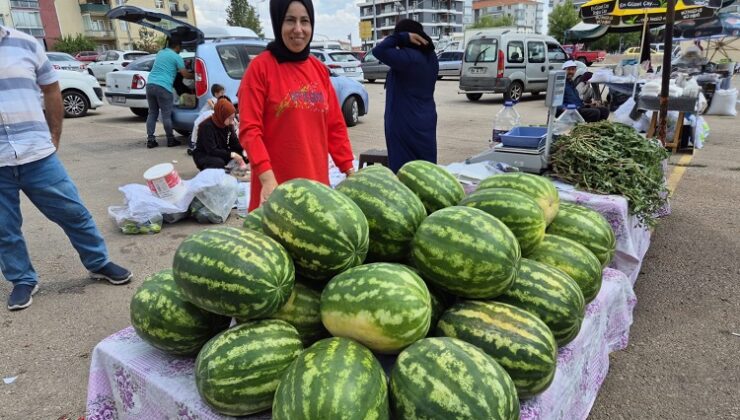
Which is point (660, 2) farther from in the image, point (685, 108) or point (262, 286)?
point (262, 286)

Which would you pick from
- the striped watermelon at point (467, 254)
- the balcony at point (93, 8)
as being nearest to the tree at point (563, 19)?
the balcony at point (93, 8)

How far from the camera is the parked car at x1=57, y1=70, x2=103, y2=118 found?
13.7 metres

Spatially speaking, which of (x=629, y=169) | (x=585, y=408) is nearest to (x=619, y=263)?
(x=629, y=169)

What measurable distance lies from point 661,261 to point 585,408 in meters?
2.80

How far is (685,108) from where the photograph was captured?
7.26 m

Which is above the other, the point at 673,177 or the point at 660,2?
the point at 660,2

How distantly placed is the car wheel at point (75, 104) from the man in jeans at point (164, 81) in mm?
6175

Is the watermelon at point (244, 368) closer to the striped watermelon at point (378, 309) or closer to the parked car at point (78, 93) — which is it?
the striped watermelon at point (378, 309)

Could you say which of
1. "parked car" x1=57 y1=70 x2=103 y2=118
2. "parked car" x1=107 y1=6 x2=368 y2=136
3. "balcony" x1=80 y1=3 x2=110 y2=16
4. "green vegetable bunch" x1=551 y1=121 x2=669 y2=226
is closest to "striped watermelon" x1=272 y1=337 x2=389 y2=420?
"green vegetable bunch" x1=551 y1=121 x2=669 y2=226

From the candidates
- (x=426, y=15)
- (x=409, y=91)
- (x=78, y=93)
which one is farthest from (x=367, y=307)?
(x=426, y=15)

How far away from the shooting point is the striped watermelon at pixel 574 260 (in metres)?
1.91

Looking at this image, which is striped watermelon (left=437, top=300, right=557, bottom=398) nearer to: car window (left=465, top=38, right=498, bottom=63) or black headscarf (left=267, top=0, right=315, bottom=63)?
black headscarf (left=267, top=0, right=315, bottom=63)

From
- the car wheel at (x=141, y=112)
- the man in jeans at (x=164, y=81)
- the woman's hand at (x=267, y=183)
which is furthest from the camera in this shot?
the car wheel at (x=141, y=112)

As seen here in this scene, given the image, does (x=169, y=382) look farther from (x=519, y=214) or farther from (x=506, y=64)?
(x=506, y=64)
